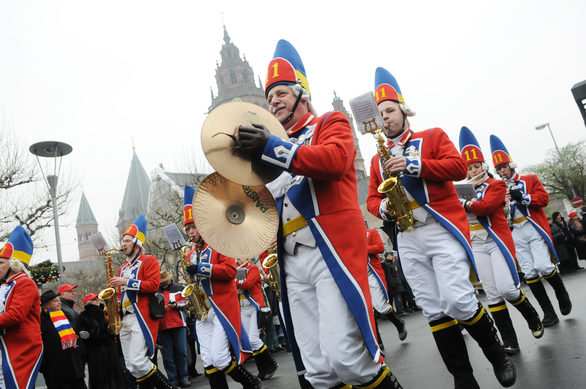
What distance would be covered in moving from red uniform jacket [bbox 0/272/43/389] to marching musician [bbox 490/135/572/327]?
6445 mm

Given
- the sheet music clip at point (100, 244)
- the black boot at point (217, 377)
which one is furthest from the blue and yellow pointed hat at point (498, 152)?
the sheet music clip at point (100, 244)

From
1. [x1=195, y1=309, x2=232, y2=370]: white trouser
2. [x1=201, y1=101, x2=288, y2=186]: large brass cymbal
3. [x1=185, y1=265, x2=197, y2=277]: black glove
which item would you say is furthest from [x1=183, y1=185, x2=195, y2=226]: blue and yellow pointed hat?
[x1=201, y1=101, x2=288, y2=186]: large brass cymbal

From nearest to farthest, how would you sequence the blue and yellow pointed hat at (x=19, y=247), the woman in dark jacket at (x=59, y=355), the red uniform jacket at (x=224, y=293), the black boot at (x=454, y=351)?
the black boot at (x=454, y=351), the red uniform jacket at (x=224, y=293), the blue and yellow pointed hat at (x=19, y=247), the woman in dark jacket at (x=59, y=355)

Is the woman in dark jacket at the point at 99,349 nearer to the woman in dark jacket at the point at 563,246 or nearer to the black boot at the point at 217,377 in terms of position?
the black boot at the point at 217,377

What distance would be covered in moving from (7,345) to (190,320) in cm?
668

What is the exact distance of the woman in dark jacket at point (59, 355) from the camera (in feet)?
22.4

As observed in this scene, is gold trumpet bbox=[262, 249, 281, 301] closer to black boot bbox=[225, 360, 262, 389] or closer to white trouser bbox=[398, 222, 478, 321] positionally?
black boot bbox=[225, 360, 262, 389]

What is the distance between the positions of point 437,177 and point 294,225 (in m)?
1.58

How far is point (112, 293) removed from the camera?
713 cm

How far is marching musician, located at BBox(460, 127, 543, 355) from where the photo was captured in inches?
209

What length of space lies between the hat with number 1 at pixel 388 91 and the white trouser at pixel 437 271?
127 cm

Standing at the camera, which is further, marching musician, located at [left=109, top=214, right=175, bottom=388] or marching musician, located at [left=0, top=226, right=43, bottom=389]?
marching musician, located at [left=109, top=214, right=175, bottom=388]

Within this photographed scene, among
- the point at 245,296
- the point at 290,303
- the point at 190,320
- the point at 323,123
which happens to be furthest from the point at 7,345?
the point at 190,320

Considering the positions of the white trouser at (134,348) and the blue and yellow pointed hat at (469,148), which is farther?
the white trouser at (134,348)
